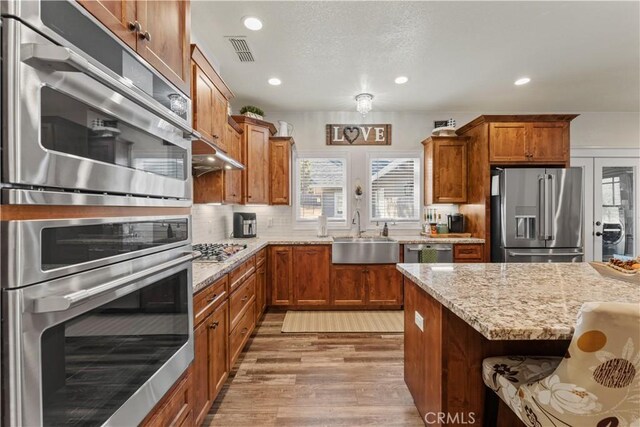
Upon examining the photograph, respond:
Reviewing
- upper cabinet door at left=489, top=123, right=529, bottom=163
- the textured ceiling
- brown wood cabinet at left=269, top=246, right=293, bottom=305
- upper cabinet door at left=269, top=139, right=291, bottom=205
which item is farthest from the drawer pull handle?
upper cabinet door at left=489, top=123, right=529, bottom=163

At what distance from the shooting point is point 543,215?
344cm

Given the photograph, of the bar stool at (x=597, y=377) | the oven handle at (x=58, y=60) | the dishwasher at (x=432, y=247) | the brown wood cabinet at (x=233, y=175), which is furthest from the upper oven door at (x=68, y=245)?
the dishwasher at (x=432, y=247)

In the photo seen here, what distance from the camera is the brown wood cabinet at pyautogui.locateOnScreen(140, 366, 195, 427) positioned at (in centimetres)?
99

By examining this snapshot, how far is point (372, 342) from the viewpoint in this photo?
110 inches

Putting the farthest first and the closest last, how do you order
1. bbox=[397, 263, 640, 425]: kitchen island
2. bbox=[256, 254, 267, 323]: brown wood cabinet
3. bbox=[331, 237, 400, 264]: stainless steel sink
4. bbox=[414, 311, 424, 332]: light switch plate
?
bbox=[331, 237, 400, 264]: stainless steel sink
bbox=[256, 254, 267, 323]: brown wood cabinet
bbox=[414, 311, 424, 332]: light switch plate
bbox=[397, 263, 640, 425]: kitchen island

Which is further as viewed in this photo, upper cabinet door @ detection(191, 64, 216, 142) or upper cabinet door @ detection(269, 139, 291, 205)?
upper cabinet door @ detection(269, 139, 291, 205)

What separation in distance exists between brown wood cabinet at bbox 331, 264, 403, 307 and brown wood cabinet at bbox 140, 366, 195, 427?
2.38 meters

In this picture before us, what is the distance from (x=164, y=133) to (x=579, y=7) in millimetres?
3139

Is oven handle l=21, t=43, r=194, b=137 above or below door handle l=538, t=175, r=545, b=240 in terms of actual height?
above

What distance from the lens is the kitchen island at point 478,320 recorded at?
1.01 metres

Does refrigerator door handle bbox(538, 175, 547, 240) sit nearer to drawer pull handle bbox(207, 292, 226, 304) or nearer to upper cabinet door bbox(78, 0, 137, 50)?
drawer pull handle bbox(207, 292, 226, 304)

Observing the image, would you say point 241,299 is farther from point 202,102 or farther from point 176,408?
point 202,102

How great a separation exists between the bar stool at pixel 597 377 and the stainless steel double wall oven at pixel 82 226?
1.36 meters

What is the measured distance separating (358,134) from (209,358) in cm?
360
